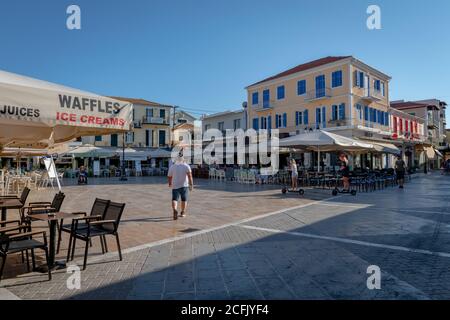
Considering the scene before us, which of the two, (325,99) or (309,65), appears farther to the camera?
(309,65)

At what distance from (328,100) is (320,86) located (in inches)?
66.9

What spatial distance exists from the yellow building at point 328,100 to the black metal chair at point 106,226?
26144mm

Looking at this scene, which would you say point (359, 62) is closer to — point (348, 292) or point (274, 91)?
point (274, 91)

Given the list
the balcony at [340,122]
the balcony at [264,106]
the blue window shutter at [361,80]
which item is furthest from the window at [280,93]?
the blue window shutter at [361,80]

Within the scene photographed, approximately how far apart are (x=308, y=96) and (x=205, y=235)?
27.2 m

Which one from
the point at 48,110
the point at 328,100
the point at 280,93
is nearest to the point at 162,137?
the point at 280,93

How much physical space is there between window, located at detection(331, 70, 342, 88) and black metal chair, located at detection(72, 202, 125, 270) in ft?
90.7

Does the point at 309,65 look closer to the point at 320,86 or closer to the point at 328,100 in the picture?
the point at 320,86

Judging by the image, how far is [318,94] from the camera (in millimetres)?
30312

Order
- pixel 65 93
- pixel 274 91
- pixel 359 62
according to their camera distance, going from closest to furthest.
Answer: pixel 65 93
pixel 359 62
pixel 274 91

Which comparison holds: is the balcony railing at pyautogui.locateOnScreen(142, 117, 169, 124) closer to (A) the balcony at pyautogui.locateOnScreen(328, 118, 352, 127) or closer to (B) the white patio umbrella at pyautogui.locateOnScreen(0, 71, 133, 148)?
(A) the balcony at pyautogui.locateOnScreen(328, 118, 352, 127)

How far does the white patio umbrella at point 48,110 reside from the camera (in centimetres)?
339
